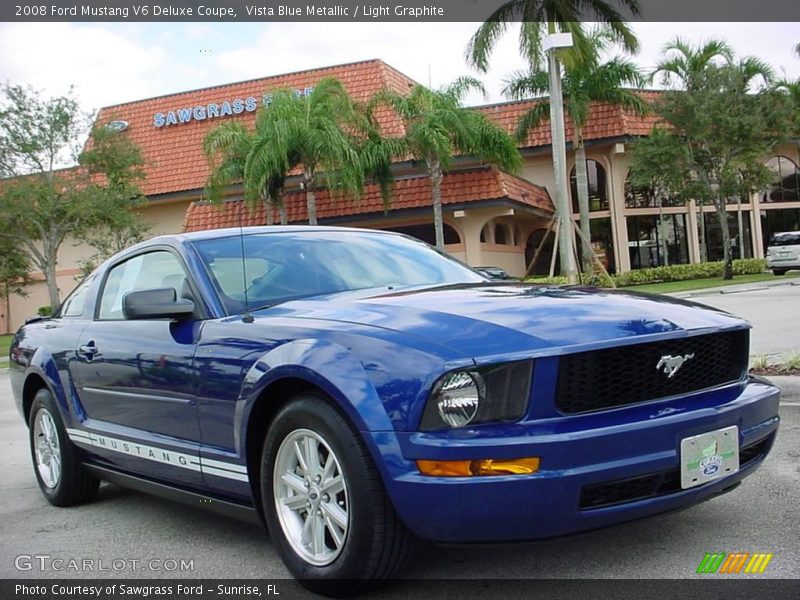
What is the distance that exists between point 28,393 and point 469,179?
24.5 metres

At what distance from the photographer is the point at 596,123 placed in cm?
3394

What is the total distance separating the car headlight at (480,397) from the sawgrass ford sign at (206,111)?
33901 mm

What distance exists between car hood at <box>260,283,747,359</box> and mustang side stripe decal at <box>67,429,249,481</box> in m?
0.73

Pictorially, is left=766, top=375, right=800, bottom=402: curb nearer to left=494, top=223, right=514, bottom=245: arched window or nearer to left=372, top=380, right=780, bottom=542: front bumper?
left=372, top=380, right=780, bottom=542: front bumper

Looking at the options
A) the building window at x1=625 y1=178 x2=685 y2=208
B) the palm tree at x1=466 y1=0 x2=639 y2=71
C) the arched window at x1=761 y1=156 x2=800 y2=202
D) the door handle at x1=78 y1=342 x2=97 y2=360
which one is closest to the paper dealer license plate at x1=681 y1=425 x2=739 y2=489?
the door handle at x1=78 y1=342 x2=97 y2=360

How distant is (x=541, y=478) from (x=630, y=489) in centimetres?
41

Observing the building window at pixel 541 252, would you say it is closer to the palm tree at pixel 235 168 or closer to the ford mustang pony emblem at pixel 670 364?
the palm tree at pixel 235 168

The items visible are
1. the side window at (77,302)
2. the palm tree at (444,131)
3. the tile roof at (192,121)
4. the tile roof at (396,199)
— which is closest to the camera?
the side window at (77,302)

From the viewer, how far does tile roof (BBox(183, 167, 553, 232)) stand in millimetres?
29031

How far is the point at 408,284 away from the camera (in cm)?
452

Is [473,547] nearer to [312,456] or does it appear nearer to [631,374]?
[312,456]

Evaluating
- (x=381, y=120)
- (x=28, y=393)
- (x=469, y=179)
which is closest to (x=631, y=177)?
(x=469, y=179)

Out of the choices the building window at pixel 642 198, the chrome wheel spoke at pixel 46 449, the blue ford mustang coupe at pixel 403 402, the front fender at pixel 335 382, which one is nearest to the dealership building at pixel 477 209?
the building window at pixel 642 198

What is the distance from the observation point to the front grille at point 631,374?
3.15 metres
